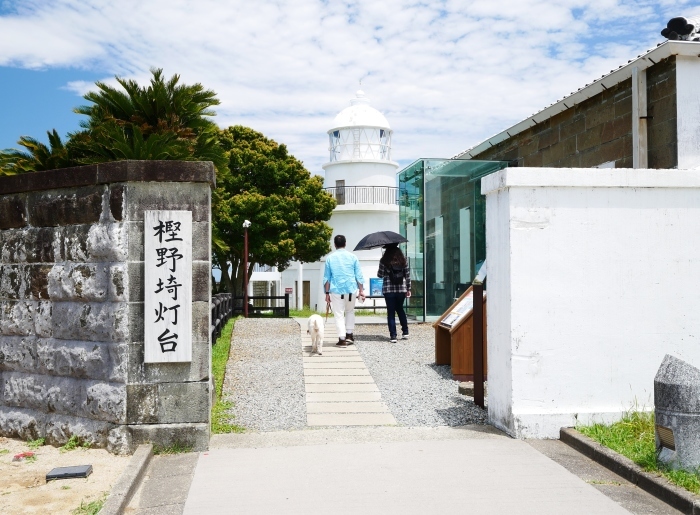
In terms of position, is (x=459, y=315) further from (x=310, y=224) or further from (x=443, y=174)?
(x=310, y=224)

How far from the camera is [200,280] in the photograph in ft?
20.8

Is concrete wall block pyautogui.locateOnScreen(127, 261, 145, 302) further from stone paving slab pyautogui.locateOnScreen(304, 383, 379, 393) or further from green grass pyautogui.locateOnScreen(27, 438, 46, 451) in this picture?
stone paving slab pyautogui.locateOnScreen(304, 383, 379, 393)

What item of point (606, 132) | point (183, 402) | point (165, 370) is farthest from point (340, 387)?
point (606, 132)

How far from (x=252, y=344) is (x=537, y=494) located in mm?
7681

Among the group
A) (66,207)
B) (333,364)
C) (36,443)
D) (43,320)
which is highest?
(66,207)

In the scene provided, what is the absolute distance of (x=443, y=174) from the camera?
51.7 feet

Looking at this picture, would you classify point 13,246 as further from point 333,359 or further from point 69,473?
point 333,359

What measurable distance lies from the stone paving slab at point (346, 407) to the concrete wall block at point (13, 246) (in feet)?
11.2

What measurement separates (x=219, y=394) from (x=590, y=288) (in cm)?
449

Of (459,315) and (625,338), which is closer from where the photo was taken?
(625,338)

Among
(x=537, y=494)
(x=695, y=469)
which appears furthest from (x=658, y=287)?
(x=537, y=494)

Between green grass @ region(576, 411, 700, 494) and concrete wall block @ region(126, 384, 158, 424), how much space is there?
3.80 meters

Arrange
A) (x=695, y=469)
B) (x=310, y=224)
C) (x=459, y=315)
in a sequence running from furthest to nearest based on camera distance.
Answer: (x=310, y=224) < (x=459, y=315) < (x=695, y=469)

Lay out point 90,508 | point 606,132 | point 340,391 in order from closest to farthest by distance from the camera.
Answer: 1. point 90,508
2. point 340,391
3. point 606,132
